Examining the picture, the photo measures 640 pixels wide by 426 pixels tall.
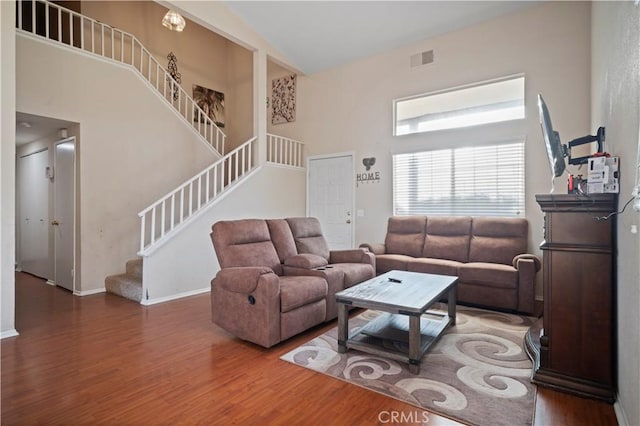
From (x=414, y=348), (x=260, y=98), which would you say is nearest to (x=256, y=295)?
(x=414, y=348)

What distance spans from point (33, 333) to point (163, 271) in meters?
1.39

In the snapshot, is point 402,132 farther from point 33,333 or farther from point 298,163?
point 33,333

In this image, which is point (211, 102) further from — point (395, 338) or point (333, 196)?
point (395, 338)

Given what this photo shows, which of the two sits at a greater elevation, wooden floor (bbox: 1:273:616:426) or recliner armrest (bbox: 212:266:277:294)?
recliner armrest (bbox: 212:266:277:294)

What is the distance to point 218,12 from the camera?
505 cm

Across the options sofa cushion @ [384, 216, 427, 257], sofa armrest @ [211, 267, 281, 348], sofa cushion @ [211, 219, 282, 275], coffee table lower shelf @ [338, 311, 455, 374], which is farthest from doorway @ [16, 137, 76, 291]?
sofa cushion @ [384, 216, 427, 257]

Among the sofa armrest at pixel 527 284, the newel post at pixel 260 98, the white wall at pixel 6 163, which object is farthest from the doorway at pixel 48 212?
the sofa armrest at pixel 527 284

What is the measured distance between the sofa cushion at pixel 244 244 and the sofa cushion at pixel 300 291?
17.5 inches

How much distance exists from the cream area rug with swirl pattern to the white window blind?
205 cm

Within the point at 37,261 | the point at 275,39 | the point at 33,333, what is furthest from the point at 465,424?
the point at 37,261

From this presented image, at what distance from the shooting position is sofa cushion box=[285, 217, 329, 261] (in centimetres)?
398

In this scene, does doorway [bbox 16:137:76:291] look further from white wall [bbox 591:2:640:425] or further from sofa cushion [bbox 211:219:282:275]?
white wall [bbox 591:2:640:425]

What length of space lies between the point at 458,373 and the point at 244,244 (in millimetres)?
2184

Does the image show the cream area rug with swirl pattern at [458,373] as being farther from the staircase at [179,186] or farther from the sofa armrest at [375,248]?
the staircase at [179,186]
